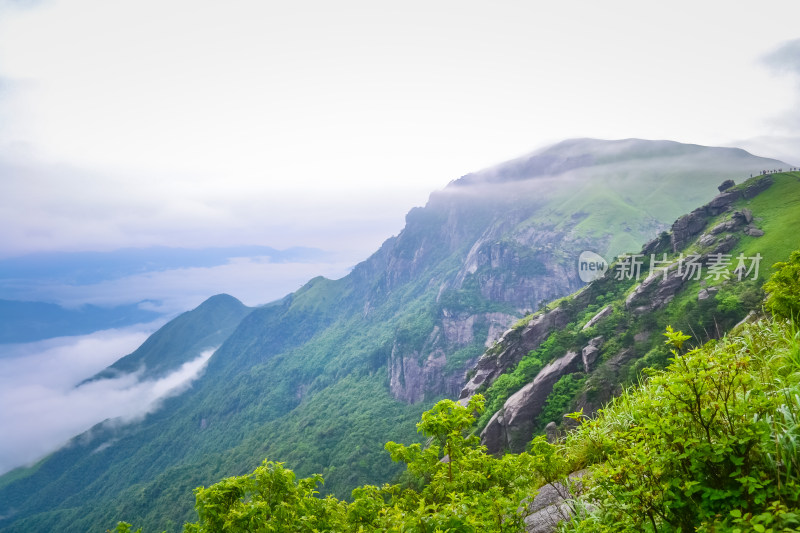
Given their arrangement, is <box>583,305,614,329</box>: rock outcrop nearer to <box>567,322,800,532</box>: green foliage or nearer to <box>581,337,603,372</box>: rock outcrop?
<box>581,337,603,372</box>: rock outcrop

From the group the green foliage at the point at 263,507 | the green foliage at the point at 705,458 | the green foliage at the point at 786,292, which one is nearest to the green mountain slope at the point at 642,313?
the green foliage at the point at 786,292

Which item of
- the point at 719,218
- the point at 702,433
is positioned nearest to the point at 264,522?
the point at 702,433

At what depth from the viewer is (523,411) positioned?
60.2 meters

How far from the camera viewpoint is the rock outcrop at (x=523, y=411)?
58781mm

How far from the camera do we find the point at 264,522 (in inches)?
344

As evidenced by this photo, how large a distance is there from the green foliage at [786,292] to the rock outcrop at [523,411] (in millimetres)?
53614

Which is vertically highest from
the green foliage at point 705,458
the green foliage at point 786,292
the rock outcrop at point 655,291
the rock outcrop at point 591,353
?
the green foliage at point 786,292

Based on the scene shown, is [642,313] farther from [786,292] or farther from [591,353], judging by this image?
[786,292]

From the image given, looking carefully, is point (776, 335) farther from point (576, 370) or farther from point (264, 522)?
point (576, 370)

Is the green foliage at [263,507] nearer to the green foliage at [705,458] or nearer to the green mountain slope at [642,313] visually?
the green foliage at [705,458]

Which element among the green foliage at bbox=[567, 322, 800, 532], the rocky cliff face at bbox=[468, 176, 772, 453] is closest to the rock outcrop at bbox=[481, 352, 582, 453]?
the rocky cliff face at bbox=[468, 176, 772, 453]

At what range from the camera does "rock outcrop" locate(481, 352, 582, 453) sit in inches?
2314

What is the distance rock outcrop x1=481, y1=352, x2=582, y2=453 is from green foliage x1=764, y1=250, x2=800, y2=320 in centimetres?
5361

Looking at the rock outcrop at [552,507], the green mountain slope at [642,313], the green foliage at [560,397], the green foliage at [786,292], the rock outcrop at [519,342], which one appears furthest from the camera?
the rock outcrop at [519,342]
